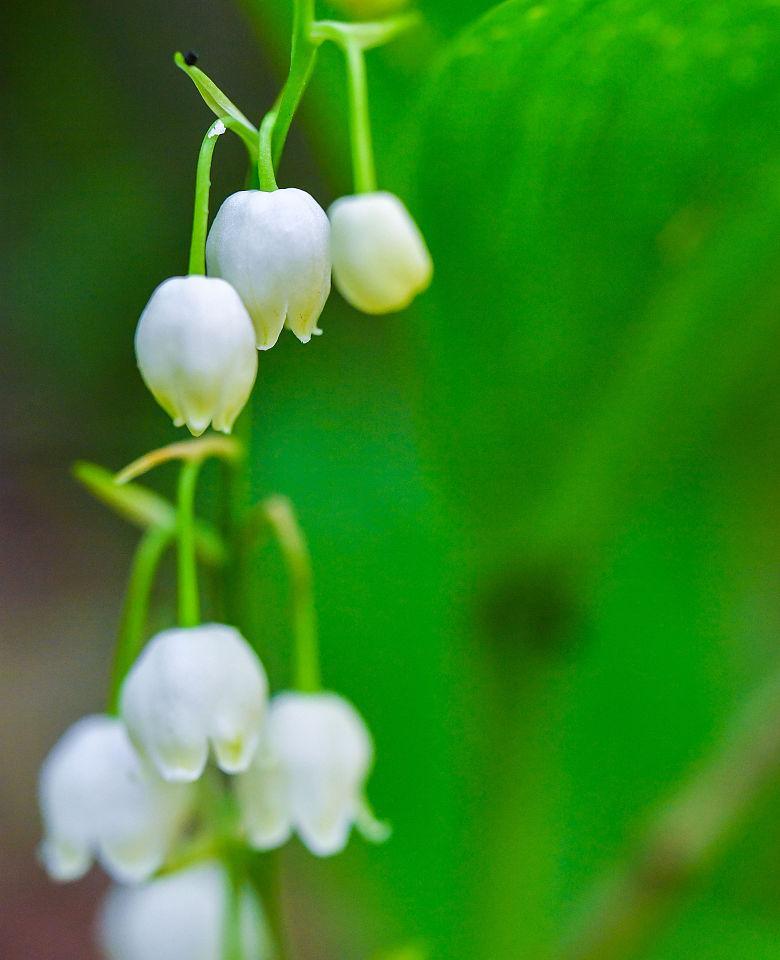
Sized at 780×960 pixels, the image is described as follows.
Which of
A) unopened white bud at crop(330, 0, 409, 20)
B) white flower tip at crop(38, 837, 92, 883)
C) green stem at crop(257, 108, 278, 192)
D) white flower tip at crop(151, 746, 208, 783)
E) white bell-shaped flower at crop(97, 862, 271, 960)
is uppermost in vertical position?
unopened white bud at crop(330, 0, 409, 20)

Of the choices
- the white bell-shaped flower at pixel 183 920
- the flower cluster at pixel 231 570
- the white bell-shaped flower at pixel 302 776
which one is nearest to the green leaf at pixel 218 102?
the flower cluster at pixel 231 570

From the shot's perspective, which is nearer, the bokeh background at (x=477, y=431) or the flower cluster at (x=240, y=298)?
the flower cluster at (x=240, y=298)

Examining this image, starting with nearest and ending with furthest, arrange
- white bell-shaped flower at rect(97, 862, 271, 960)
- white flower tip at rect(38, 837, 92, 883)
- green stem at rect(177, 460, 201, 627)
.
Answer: green stem at rect(177, 460, 201, 627) → white flower tip at rect(38, 837, 92, 883) → white bell-shaped flower at rect(97, 862, 271, 960)

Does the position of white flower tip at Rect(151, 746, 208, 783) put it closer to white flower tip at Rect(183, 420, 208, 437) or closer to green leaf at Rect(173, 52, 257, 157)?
white flower tip at Rect(183, 420, 208, 437)

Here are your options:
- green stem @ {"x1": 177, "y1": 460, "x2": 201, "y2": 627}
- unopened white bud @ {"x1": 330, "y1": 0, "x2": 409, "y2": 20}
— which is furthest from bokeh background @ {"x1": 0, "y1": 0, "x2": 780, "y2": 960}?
green stem @ {"x1": 177, "y1": 460, "x2": 201, "y2": 627}

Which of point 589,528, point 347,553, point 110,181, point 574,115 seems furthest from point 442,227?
point 110,181

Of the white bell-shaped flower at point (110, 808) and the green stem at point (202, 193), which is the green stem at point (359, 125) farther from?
the white bell-shaped flower at point (110, 808)

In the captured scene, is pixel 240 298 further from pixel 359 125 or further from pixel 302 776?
pixel 302 776

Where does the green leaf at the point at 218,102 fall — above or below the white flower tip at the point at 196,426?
above
